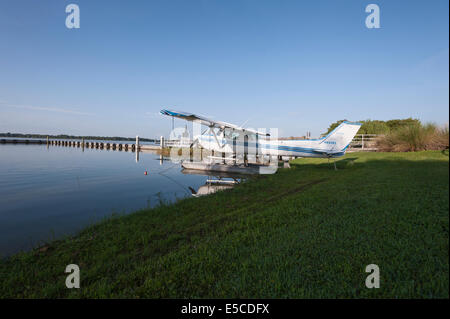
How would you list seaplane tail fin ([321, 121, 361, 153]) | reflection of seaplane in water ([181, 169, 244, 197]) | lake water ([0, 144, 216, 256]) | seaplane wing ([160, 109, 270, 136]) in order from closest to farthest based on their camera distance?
lake water ([0, 144, 216, 256]), reflection of seaplane in water ([181, 169, 244, 197]), seaplane wing ([160, 109, 270, 136]), seaplane tail fin ([321, 121, 361, 153])

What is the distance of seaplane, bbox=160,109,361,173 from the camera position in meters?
11.6

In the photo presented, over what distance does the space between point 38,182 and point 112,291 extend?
10.1 m

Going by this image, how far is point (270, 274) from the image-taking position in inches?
78.1

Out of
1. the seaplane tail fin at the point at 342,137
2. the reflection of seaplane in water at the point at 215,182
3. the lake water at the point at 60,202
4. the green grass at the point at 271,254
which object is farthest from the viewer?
the seaplane tail fin at the point at 342,137

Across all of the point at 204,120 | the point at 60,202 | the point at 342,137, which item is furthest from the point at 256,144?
the point at 60,202

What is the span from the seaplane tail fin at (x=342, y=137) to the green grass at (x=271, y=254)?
806cm

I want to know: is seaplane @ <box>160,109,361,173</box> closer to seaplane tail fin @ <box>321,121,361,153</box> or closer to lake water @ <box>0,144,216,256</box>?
seaplane tail fin @ <box>321,121,361,153</box>

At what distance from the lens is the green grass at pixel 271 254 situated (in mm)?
1760

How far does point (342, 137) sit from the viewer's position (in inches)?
457

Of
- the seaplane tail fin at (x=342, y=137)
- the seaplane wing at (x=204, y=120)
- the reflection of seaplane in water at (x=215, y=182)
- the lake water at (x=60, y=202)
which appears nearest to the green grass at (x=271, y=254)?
the lake water at (x=60, y=202)

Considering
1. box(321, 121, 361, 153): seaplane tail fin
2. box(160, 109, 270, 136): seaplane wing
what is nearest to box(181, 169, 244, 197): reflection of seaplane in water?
box(160, 109, 270, 136): seaplane wing

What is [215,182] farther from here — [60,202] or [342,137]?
[342,137]

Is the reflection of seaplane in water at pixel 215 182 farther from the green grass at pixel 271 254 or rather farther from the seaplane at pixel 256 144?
the green grass at pixel 271 254
